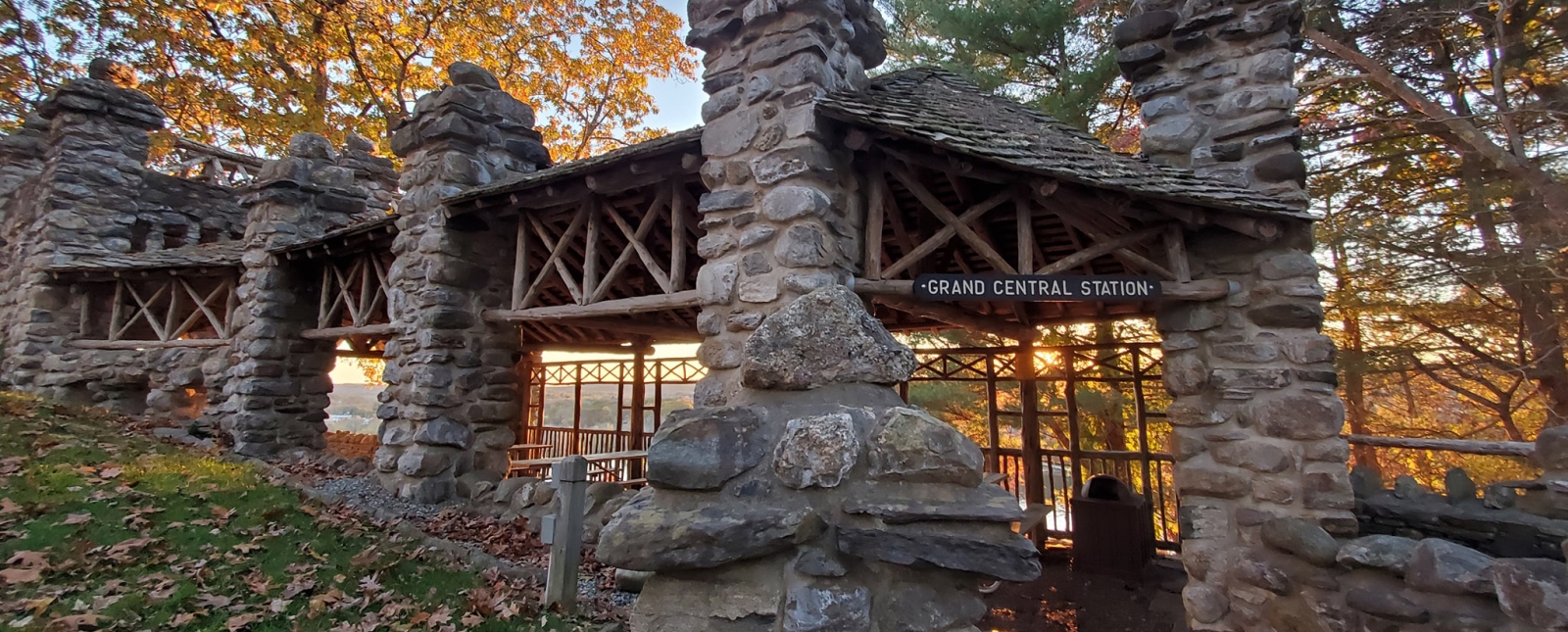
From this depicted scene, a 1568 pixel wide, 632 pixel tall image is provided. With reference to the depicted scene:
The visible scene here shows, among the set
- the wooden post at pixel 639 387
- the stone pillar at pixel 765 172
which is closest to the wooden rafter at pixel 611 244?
the stone pillar at pixel 765 172

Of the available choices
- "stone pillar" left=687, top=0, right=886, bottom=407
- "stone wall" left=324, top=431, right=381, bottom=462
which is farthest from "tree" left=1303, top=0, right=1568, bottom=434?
"stone wall" left=324, top=431, right=381, bottom=462

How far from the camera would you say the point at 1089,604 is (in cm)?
686

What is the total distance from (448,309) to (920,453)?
6841 millimetres

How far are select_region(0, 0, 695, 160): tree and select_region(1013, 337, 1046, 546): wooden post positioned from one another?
43.2 feet

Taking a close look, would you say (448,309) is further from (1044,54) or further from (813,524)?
A: (1044,54)

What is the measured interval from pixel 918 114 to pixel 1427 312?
8.40 m

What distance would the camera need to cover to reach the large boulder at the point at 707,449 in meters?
1.70

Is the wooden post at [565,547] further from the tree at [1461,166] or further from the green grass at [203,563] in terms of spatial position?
the tree at [1461,166]

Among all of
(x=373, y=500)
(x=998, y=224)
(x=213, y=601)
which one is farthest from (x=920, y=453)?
(x=373, y=500)

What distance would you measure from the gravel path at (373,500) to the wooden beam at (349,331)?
5.58 feet

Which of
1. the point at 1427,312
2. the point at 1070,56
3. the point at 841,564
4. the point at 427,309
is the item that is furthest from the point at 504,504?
the point at 1427,312

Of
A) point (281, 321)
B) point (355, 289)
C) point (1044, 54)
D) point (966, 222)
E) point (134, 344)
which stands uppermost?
point (1044, 54)

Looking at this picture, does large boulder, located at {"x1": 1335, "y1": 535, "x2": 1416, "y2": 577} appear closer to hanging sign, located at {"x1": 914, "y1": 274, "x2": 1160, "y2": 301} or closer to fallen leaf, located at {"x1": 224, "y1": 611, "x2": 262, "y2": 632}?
hanging sign, located at {"x1": 914, "y1": 274, "x2": 1160, "y2": 301}

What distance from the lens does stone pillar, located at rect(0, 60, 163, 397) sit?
34.7ft
